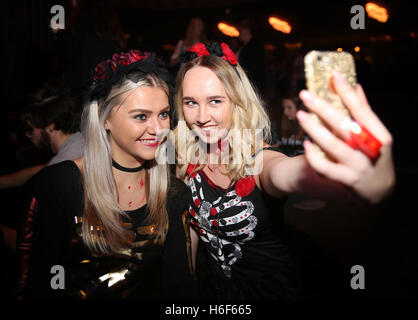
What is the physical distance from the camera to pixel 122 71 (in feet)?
5.22

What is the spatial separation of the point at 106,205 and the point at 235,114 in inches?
33.9

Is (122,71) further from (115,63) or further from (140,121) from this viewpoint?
(140,121)

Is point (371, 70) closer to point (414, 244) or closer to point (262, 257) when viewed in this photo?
point (414, 244)

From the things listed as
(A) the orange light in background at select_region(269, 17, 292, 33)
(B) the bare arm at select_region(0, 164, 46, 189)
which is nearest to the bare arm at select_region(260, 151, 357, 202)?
(B) the bare arm at select_region(0, 164, 46, 189)

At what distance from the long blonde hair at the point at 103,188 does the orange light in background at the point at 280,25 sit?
10.8 meters

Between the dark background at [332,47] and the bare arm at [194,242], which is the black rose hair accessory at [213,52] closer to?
the bare arm at [194,242]

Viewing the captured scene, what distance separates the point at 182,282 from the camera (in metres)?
1.82

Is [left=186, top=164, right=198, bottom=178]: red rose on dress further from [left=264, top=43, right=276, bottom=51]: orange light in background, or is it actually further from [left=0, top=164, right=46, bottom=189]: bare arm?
[left=264, top=43, right=276, bottom=51]: orange light in background

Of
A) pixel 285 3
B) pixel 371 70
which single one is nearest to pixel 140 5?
pixel 285 3

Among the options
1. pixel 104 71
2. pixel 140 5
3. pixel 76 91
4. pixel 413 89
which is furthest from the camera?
pixel 413 89

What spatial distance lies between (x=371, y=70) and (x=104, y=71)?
483 inches

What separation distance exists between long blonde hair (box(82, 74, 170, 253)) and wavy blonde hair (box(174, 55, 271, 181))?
292 mm

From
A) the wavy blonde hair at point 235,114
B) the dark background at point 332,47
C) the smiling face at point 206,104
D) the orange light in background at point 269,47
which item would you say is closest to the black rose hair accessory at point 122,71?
the smiling face at point 206,104

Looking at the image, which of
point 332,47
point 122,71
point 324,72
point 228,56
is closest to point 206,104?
point 228,56
